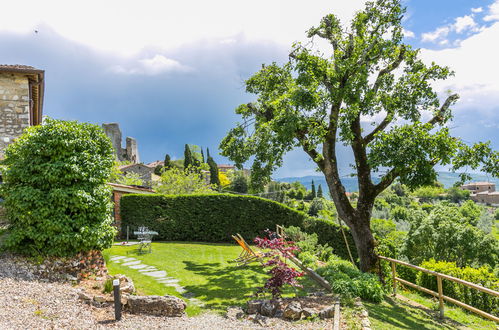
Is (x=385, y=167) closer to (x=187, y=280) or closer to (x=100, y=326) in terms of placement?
(x=187, y=280)

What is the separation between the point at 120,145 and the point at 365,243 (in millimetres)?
58827

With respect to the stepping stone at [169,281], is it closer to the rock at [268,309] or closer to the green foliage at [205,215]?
the rock at [268,309]

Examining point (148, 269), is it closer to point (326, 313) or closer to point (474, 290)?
point (326, 313)

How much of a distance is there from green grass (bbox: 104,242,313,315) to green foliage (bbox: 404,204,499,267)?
11033 mm

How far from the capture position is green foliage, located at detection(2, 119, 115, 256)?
264 inches

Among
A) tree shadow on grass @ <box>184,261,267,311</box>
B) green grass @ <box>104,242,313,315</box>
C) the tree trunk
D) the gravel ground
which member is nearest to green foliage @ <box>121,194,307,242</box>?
green grass @ <box>104,242,313,315</box>

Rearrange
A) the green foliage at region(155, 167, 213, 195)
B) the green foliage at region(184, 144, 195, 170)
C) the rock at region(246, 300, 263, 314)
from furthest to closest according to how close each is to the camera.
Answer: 1. the green foliage at region(184, 144, 195, 170)
2. the green foliage at region(155, 167, 213, 195)
3. the rock at region(246, 300, 263, 314)

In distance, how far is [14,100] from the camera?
11203mm

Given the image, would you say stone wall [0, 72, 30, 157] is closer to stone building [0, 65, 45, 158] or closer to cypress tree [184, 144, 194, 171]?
stone building [0, 65, 45, 158]

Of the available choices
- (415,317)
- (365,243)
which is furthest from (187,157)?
(415,317)

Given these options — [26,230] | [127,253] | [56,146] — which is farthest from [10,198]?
[127,253]

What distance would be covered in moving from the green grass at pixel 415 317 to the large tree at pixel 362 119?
6.41 feet

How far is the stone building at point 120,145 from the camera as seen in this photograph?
193 ft

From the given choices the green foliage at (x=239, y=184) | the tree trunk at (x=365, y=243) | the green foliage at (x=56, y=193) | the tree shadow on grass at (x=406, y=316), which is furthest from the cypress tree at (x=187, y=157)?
the tree shadow on grass at (x=406, y=316)
